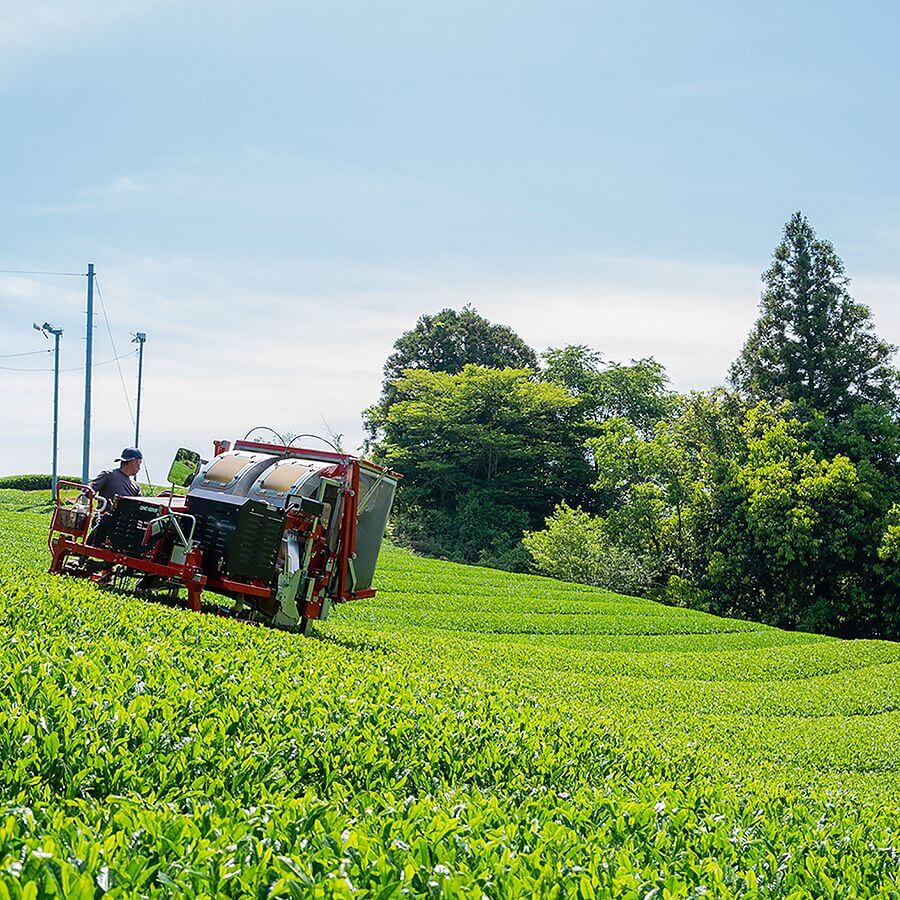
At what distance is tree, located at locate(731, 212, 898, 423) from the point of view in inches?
1818

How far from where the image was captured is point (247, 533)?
12836mm

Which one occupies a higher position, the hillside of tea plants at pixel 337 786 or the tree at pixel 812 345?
the tree at pixel 812 345

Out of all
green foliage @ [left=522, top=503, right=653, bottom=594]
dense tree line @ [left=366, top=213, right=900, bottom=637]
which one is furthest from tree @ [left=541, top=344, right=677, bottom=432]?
green foliage @ [left=522, top=503, right=653, bottom=594]

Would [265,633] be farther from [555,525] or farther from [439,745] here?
[555,525]

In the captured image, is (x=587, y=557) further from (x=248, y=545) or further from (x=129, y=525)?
(x=129, y=525)

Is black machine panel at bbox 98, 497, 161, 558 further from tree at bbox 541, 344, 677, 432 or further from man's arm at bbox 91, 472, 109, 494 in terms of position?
tree at bbox 541, 344, 677, 432

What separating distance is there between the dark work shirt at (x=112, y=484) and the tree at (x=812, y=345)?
36.4 meters

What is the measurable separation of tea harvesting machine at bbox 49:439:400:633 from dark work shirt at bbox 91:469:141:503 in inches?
9.6

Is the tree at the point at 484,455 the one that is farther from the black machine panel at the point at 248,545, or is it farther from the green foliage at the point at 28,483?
the black machine panel at the point at 248,545

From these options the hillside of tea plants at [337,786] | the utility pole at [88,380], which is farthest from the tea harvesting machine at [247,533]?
the utility pole at [88,380]

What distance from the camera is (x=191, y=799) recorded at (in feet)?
15.0

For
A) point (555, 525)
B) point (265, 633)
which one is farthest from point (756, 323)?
point (265, 633)

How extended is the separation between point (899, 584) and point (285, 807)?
40.1m

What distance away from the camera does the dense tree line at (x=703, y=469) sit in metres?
41.1
